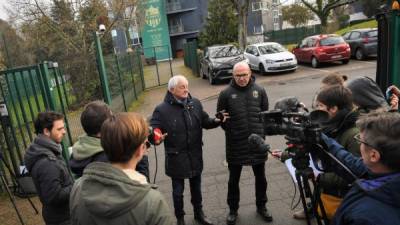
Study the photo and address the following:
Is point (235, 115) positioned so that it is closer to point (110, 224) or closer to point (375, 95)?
point (375, 95)

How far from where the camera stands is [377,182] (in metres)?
1.69

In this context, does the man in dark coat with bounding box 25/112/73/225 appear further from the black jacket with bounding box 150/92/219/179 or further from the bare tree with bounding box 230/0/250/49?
the bare tree with bounding box 230/0/250/49

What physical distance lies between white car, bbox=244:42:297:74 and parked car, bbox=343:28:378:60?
11.4ft

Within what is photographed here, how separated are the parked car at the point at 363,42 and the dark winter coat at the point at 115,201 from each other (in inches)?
674

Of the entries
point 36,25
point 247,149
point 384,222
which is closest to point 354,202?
point 384,222

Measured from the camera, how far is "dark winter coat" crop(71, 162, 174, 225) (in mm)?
1622

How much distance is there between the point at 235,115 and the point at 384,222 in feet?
8.30

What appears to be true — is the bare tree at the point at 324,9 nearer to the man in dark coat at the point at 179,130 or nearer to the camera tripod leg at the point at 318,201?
the man in dark coat at the point at 179,130

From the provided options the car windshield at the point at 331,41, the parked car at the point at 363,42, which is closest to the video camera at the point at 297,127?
the car windshield at the point at 331,41

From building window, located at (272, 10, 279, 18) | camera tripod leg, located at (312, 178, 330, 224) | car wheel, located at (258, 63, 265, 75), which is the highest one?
building window, located at (272, 10, 279, 18)

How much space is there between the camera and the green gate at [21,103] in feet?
16.5

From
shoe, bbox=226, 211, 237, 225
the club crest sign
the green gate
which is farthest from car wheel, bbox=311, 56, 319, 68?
the club crest sign

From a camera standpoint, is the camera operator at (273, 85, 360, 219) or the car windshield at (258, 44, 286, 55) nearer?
the camera operator at (273, 85, 360, 219)

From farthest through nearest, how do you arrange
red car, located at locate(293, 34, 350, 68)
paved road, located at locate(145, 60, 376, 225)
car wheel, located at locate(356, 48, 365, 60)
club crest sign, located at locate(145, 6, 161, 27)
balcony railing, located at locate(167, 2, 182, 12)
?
1. balcony railing, located at locate(167, 2, 182, 12)
2. club crest sign, located at locate(145, 6, 161, 27)
3. car wheel, located at locate(356, 48, 365, 60)
4. red car, located at locate(293, 34, 350, 68)
5. paved road, located at locate(145, 60, 376, 225)
